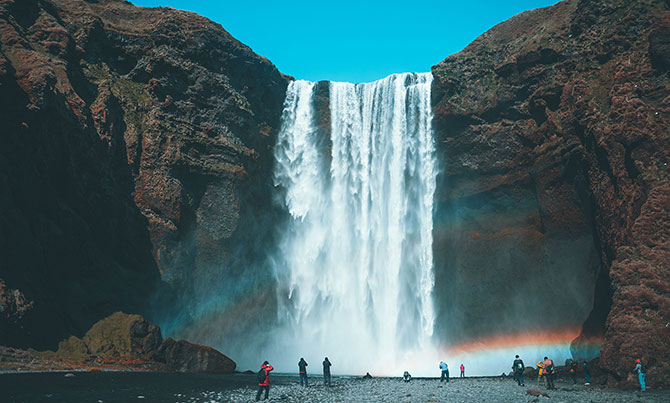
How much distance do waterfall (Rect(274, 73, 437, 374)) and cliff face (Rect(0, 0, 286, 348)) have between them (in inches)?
151

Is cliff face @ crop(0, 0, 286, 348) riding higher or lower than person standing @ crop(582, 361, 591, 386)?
higher

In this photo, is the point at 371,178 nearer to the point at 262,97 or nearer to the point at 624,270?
the point at 262,97

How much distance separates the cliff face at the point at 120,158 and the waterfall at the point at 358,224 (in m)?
3.84

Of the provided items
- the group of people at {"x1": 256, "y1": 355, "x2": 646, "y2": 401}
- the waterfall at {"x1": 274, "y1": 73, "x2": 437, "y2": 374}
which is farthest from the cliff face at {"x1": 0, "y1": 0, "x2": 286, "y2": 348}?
the group of people at {"x1": 256, "y1": 355, "x2": 646, "y2": 401}

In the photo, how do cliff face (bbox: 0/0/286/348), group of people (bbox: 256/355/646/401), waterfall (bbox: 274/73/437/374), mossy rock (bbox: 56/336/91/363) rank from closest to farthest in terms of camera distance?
1. group of people (bbox: 256/355/646/401)
2. mossy rock (bbox: 56/336/91/363)
3. cliff face (bbox: 0/0/286/348)
4. waterfall (bbox: 274/73/437/374)

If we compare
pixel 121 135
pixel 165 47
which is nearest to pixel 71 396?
pixel 121 135

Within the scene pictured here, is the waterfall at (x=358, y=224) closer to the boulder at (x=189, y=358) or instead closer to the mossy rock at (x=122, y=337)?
the boulder at (x=189, y=358)

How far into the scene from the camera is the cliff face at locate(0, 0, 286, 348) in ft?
102

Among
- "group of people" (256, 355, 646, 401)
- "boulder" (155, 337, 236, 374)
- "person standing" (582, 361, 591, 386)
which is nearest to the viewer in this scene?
"group of people" (256, 355, 646, 401)

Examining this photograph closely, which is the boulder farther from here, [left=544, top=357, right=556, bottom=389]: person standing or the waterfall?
[left=544, top=357, right=556, bottom=389]: person standing

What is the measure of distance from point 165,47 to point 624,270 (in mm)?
42149

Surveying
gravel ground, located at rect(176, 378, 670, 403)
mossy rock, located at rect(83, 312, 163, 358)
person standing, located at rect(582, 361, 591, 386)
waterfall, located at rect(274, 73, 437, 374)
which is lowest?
gravel ground, located at rect(176, 378, 670, 403)

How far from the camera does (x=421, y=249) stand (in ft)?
158

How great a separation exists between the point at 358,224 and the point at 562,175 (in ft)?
65.0
